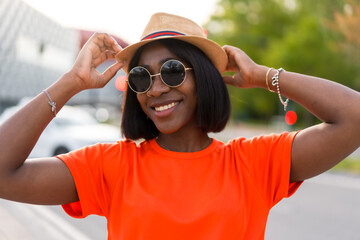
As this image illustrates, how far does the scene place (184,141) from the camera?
1821mm

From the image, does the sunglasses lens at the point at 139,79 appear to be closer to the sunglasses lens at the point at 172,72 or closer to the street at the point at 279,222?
the sunglasses lens at the point at 172,72

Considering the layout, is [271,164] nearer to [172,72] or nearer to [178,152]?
[178,152]

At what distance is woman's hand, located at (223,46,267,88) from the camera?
1833 mm

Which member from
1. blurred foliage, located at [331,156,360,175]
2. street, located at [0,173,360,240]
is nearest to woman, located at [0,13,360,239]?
street, located at [0,173,360,240]

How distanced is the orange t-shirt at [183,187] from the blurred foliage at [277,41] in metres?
17.3

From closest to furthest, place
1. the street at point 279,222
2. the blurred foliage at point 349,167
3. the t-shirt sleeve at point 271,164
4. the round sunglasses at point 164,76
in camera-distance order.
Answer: the t-shirt sleeve at point 271,164 < the round sunglasses at point 164,76 < the street at point 279,222 < the blurred foliage at point 349,167

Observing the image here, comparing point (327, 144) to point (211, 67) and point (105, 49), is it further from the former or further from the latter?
point (105, 49)

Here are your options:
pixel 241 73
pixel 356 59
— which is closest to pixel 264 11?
pixel 356 59

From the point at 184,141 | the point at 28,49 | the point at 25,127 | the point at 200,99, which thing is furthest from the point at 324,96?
the point at 28,49

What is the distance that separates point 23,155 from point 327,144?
1270 mm

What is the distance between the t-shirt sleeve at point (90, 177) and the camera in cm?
160

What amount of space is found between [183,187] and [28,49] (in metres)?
15.0

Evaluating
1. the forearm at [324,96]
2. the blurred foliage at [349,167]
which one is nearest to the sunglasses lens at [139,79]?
the forearm at [324,96]

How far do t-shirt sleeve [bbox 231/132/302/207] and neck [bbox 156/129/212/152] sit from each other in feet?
0.71
